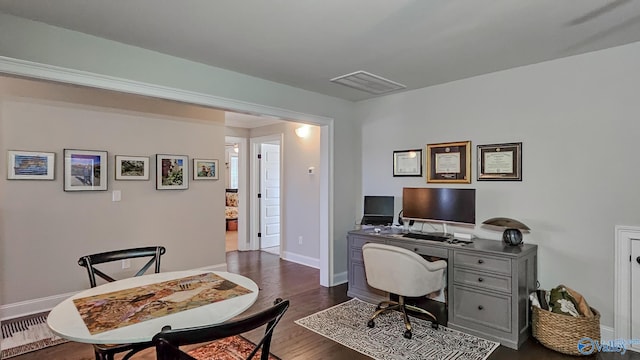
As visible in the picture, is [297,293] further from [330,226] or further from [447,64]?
[447,64]

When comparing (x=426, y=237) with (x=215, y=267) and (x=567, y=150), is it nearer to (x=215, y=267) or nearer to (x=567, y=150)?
(x=567, y=150)

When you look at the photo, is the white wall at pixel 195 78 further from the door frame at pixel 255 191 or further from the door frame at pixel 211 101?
the door frame at pixel 255 191

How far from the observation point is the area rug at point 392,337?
270 centimetres

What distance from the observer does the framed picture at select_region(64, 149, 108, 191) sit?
364 cm

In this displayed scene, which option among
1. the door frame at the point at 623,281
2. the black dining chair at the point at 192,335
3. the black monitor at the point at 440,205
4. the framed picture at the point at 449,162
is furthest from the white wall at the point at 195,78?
the door frame at the point at 623,281

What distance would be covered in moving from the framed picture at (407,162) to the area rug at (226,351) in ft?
8.37

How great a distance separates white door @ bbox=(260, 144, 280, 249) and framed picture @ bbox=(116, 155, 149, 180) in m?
2.58

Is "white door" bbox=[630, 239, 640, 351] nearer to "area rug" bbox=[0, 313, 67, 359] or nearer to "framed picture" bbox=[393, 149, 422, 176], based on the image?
"framed picture" bbox=[393, 149, 422, 176]

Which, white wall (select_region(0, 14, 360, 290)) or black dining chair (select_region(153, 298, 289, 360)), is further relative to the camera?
white wall (select_region(0, 14, 360, 290))

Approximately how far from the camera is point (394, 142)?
4340 mm

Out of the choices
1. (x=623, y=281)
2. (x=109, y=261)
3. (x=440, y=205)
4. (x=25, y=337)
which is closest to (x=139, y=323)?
(x=109, y=261)

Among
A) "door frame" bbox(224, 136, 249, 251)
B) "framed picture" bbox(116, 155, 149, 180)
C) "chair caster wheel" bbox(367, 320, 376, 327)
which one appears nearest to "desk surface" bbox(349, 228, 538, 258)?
"chair caster wheel" bbox(367, 320, 376, 327)

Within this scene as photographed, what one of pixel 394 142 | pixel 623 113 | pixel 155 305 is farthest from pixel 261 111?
pixel 623 113

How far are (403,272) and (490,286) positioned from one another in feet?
2.46
